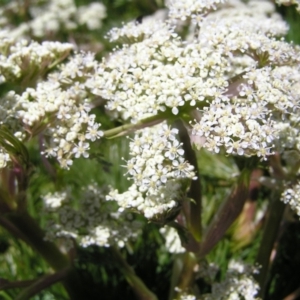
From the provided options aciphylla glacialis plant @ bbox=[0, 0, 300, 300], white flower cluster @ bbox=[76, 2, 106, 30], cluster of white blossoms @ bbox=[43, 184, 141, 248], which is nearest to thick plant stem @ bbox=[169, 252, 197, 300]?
aciphylla glacialis plant @ bbox=[0, 0, 300, 300]

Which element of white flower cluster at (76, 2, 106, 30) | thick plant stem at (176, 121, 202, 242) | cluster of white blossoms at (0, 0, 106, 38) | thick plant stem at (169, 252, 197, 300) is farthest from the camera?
white flower cluster at (76, 2, 106, 30)

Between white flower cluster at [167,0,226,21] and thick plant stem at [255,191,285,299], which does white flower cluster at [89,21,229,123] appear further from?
thick plant stem at [255,191,285,299]

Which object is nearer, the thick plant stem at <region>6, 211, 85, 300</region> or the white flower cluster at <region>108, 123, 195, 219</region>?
the white flower cluster at <region>108, 123, 195, 219</region>

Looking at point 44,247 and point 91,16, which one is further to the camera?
point 91,16

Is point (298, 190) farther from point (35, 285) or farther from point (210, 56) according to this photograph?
point (35, 285)

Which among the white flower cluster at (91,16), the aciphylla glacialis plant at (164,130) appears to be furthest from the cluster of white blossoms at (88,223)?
the white flower cluster at (91,16)

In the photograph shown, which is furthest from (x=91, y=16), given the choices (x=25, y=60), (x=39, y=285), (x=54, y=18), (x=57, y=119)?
(x=39, y=285)

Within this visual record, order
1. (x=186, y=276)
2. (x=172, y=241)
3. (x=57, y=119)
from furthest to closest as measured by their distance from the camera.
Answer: (x=172, y=241) → (x=186, y=276) → (x=57, y=119)

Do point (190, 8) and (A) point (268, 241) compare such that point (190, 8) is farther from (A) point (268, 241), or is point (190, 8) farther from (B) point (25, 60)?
(A) point (268, 241)

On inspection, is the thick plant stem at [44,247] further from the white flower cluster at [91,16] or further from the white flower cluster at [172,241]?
the white flower cluster at [91,16]
